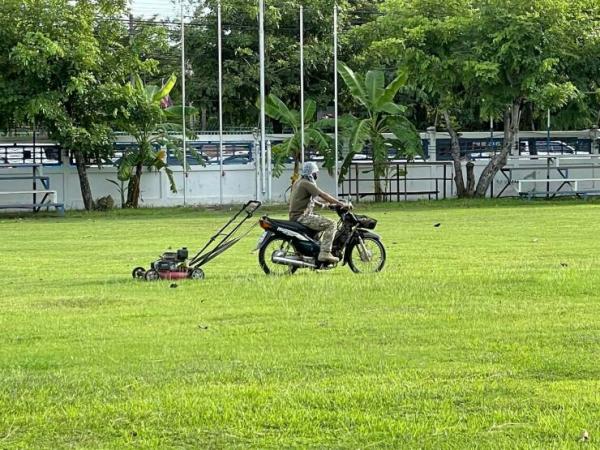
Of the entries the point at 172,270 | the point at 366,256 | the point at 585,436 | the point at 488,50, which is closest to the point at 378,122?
the point at 488,50

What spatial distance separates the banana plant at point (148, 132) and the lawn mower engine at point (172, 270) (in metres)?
19.8

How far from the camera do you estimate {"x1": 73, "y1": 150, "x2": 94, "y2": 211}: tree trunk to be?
3394 centimetres

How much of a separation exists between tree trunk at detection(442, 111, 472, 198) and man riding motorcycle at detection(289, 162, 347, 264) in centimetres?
2464

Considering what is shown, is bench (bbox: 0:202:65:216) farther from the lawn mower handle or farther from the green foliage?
the lawn mower handle

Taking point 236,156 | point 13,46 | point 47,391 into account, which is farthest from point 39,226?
point 47,391

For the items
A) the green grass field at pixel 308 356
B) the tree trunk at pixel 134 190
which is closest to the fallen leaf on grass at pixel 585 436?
the green grass field at pixel 308 356

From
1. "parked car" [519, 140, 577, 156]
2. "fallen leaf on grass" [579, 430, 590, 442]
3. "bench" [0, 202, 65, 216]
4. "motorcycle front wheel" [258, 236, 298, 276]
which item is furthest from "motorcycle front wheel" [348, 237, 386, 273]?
"parked car" [519, 140, 577, 156]

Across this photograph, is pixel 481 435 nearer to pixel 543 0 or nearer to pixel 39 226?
pixel 39 226

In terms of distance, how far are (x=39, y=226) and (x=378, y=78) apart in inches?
527

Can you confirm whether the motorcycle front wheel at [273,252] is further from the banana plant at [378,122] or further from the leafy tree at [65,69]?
the banana plant at [378,122]

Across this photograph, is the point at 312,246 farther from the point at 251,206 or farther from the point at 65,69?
the point at 65,69

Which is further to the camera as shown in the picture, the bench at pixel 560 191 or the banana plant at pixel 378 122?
the bench at pixel 560 191

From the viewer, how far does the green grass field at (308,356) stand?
574 centimetres

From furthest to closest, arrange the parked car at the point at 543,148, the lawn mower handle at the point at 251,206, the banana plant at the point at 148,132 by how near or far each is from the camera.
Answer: the parked car at the point at 543,148 → the banana plant at the point at 148,132 → the lawn mower handle at the point at 251,206
